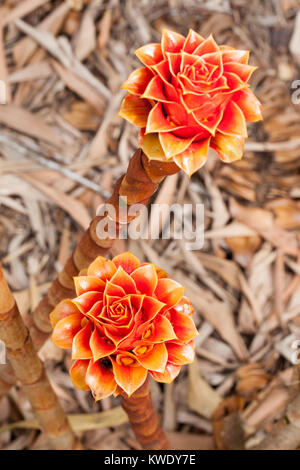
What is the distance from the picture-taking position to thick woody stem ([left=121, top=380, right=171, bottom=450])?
42 cm

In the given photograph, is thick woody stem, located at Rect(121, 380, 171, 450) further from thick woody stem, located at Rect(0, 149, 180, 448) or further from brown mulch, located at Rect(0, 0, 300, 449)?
brown mulch, located at Rect(0, 0, 300, 449)

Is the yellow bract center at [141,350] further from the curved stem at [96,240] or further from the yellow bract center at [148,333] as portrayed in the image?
the curved stem at [96,240]

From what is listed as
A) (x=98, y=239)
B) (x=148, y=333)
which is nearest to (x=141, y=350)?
(x=148, y=333)

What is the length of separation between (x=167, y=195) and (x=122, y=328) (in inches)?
21.4

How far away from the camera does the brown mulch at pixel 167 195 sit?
75 cm

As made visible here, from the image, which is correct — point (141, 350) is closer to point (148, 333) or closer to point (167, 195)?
point (148, 333)

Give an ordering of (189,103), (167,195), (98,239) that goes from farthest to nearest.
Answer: (167,195)
(98,239)
(189,103)

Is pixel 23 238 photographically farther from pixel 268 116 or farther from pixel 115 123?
pixel 268 116

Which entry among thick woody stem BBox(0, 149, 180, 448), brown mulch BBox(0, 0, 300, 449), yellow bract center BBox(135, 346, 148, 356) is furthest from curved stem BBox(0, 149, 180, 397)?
brown mulch BBox(0, 0, 300, 449)

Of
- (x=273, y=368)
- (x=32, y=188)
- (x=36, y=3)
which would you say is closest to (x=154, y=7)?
(x=36, y=3)

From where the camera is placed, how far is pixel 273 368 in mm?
765

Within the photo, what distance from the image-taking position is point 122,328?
13.5 inches

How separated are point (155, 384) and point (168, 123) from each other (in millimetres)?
518

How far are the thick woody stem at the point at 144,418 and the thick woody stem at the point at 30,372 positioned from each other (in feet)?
0.28
